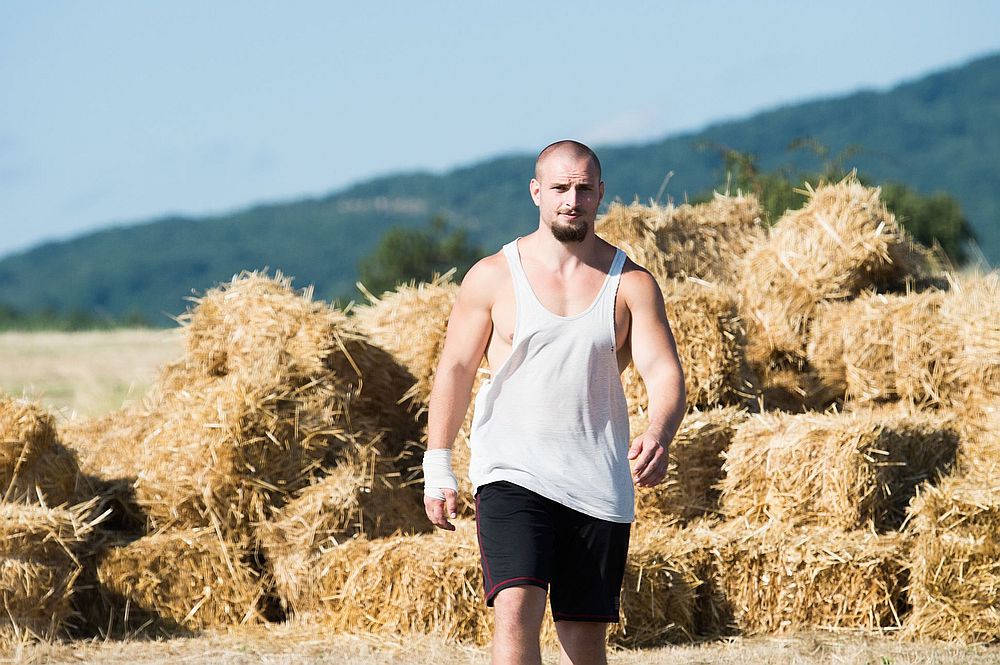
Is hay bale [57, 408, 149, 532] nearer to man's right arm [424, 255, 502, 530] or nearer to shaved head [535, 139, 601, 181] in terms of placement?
man's right arm [424, 255, 502, 530]

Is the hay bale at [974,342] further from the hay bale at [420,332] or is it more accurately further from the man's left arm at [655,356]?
the man's left arm at [655,356]

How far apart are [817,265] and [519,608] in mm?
5356

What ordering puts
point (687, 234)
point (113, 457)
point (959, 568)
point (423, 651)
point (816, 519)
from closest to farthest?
point (959, 568)
point (423, 651)
point (816, 519)
point (113, 457)
point (687, 234)

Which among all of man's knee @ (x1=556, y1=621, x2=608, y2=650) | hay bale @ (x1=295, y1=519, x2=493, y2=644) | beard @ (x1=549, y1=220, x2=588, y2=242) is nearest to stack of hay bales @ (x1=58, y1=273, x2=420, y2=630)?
hay bale @ (x1=295, y1=519, x2=493, y2=644)

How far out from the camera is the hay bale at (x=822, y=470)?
22.3 ft

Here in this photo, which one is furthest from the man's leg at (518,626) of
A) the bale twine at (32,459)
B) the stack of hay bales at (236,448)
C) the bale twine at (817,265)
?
the bale twine at (817,265)

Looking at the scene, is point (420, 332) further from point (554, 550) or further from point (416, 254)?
point (416, 254)

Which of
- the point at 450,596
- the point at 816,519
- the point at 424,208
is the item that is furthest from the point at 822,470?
the point at 424,208

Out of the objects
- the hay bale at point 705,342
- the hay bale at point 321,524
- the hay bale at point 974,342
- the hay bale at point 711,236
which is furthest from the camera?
the hay bale at point 711,236

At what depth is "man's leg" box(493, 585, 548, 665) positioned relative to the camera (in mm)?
3930

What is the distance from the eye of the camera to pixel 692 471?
7.16 meters

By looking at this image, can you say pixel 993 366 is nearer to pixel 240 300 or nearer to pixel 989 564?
pixel 989 564

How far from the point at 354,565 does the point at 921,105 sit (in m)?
204

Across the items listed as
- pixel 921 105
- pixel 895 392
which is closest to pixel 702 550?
pixel 895 392
